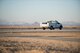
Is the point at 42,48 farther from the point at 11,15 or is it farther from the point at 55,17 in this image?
the point at 11,15

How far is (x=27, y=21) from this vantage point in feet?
23.3

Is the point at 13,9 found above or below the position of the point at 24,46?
above

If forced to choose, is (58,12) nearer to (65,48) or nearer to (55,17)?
(55,17)

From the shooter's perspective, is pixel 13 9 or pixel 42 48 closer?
pixel 42 48

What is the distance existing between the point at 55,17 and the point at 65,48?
5.02 ft

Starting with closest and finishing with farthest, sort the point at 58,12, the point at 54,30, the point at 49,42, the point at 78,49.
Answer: the point at 78,49 → the point at 49,42 → the point at 58,12 → the point at 54,30

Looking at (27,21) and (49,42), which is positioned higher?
(27,21)

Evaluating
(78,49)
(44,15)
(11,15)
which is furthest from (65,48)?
(11,15)

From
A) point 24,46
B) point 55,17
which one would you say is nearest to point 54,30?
point 55,17

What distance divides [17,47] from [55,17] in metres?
1.89

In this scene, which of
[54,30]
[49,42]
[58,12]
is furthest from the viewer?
[54,30]

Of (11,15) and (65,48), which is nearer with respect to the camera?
(65,48)

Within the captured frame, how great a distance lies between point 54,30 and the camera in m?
9.24

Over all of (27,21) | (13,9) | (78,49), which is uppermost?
(13,9)
